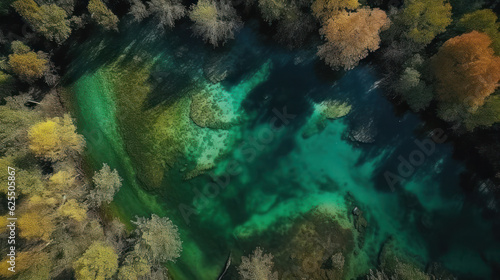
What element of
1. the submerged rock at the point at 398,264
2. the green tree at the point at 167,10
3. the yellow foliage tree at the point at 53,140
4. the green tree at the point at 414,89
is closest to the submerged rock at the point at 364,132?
the green tree at the point at 414,89

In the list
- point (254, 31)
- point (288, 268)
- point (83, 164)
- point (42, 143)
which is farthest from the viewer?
point (254, 31)

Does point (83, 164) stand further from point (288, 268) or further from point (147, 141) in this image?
point (288, 268)

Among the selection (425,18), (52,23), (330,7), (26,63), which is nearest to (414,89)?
(425,18)

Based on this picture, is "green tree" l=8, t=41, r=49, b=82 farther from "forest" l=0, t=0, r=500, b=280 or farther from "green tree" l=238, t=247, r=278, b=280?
"green tree" l=238, t=247, r=278, b=280

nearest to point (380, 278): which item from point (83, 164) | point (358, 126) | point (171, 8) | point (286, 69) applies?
point (358, 126)

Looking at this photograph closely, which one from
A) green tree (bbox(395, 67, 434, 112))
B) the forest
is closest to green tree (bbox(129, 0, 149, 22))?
the forest

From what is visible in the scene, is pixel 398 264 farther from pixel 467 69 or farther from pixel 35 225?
pixel 35 225

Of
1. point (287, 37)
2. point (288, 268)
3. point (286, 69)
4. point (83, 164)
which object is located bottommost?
point (288, 268)
